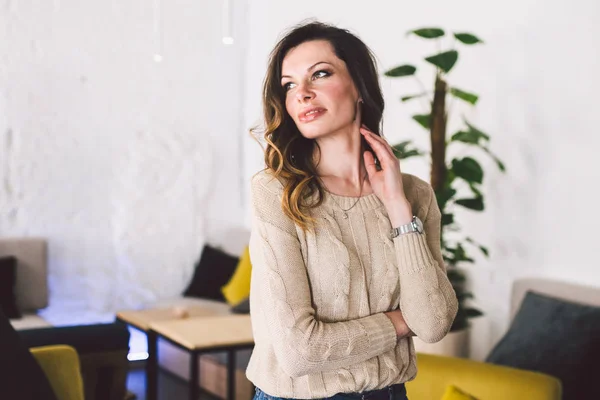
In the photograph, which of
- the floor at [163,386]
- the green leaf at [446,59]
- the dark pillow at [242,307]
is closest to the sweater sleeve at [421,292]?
the green leaf at [446,59]

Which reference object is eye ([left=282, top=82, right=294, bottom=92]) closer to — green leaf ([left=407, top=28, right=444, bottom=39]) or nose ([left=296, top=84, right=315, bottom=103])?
nose ([left=296, top=84, right=315, bottom=103])

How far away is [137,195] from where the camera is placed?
16.2ft

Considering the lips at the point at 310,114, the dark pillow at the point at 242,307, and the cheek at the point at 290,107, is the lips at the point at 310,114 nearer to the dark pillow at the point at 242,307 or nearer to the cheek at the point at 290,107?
the cheek at the point at 290,107

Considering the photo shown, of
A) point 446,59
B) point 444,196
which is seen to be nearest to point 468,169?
point 444,196

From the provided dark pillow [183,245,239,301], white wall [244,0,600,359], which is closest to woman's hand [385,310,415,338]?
white wall [244,0,600,359]

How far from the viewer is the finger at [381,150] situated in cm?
154

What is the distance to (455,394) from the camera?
5.94 feet

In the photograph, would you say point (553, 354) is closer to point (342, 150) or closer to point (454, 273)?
point (454, 273)

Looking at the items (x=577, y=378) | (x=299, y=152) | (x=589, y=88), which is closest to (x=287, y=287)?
(x=299, y=152)

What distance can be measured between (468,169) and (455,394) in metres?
1.34

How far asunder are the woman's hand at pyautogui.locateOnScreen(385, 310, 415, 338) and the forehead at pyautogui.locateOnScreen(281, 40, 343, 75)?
0.53m

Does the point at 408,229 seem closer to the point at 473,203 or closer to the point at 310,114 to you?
the point at 310,114

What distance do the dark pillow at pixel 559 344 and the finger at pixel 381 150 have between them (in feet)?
4.27

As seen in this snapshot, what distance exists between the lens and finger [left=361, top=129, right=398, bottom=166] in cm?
154
